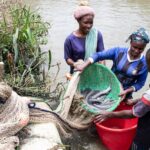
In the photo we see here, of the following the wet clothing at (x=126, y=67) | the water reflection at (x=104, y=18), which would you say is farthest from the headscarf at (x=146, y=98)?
the water reflection at (x=104, y=18)

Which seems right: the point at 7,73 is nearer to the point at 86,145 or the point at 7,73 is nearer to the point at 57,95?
the point at 57,95

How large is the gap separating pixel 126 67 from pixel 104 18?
242 inches

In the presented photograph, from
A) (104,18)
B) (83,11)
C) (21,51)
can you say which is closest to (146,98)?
(83,11)

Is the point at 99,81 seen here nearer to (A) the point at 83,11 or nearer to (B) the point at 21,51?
(A) the point at 83,11

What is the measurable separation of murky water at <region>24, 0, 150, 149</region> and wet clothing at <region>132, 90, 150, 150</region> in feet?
10.7

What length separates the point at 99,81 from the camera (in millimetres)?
4453

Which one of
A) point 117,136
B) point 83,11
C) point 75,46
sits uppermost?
point 83,11

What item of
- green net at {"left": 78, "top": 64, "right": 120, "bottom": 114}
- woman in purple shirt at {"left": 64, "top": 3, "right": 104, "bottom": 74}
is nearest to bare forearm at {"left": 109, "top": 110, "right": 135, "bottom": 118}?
green net at {"left": 78, "top": 64, "right": 120, "bottom": 114}

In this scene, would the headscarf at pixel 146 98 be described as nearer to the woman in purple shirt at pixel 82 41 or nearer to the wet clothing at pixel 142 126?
the wet clothing at pixel 142 126

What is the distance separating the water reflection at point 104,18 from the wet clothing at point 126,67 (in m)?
2.47

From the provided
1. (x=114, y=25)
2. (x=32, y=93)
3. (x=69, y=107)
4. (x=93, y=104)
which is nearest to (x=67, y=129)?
(x=69, y=107)

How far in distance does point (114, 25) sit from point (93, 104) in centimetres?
528

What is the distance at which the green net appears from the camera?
410 centimetres

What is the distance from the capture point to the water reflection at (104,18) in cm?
812
